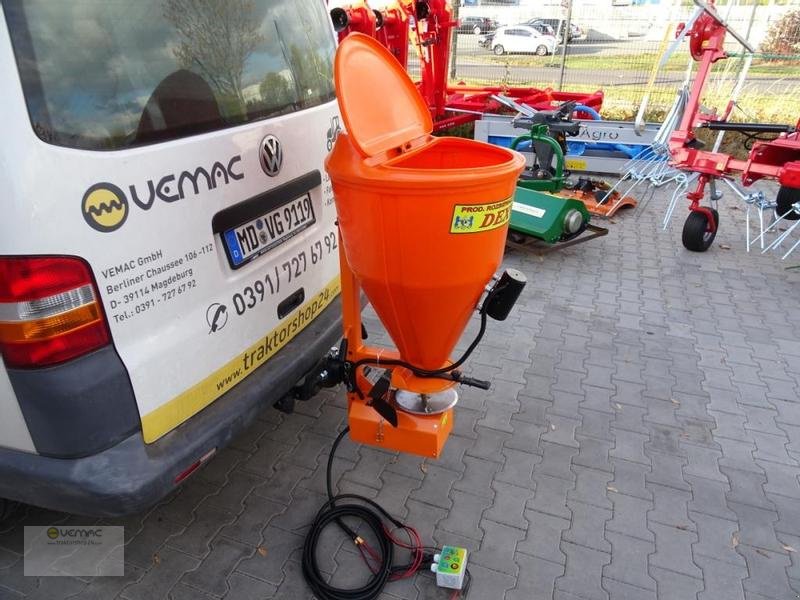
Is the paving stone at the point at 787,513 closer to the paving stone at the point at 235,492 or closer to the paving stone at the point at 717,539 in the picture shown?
the paving stone at the point at 717,539

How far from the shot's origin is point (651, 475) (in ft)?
8.39

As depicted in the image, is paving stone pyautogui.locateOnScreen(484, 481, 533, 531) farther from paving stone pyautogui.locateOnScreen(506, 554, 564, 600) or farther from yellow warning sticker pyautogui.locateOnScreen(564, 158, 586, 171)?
yellow warning sticker pyautogui.locateOnScreen(564, 158, 586, 171)

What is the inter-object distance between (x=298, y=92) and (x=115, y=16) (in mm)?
800

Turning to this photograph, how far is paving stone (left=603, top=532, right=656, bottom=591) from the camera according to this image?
81.0 inches

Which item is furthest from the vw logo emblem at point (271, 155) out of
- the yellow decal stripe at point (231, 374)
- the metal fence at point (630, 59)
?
the metal fence at point (630, 59)

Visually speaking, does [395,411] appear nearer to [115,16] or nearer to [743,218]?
[115,16]

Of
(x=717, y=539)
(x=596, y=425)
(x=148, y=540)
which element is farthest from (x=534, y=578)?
(x=148, y=540)

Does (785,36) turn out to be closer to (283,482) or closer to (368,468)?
(368,468)

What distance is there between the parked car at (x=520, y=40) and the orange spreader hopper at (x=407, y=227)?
10611 mm

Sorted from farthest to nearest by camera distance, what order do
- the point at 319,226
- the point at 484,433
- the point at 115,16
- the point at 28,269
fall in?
the point at 484,433, the point at 319,226, the point at 115,16, the point at 28,269

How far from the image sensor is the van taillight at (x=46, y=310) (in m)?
1.36

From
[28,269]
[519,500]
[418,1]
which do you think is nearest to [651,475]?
[519,500]

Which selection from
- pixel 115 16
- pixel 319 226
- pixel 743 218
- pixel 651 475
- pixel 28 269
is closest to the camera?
pixel 28 269

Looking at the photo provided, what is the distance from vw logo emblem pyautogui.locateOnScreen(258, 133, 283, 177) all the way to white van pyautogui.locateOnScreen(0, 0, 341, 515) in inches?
0.4
